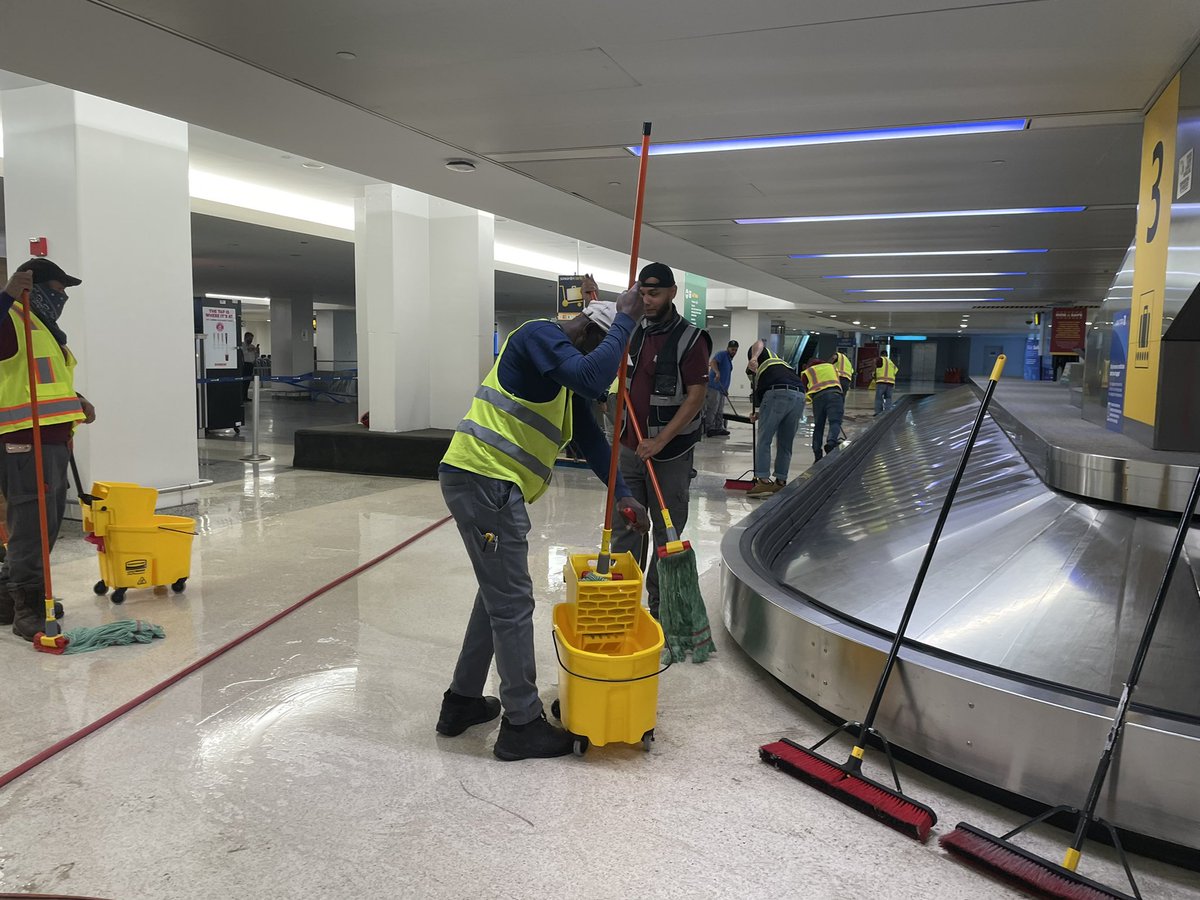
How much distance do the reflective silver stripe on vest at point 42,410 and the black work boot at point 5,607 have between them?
0.84 m

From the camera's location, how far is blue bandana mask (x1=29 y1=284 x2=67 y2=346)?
3.88 metres

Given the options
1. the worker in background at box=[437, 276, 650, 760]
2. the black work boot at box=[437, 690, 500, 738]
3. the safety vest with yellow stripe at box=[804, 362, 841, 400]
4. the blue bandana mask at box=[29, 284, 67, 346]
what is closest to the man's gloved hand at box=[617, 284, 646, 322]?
the worker in background at box=[437, 276, 650, 760]

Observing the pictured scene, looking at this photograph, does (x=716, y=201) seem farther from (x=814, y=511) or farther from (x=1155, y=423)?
(x=1155, y=423)

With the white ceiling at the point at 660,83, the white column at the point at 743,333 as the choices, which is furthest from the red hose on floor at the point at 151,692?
the white column at the point at 743,333

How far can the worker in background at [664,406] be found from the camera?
3.96m

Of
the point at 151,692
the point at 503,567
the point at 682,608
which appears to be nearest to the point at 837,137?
the point at 682,608

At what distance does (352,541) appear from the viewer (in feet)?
19.5

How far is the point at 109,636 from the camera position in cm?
373

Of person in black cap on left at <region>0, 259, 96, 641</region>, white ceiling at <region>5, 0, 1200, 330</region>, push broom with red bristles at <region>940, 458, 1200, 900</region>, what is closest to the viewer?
push broom with red bristles at <region>940, 458, 1200, 900</region>

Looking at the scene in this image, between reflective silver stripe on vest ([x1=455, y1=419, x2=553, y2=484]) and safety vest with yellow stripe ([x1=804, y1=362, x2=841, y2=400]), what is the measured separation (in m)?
7.89

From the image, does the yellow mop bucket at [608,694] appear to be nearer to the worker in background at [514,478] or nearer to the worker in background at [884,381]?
the worker in background at [514,478]

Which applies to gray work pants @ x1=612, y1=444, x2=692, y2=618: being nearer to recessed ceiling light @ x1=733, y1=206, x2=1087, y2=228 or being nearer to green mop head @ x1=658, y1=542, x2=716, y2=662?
green mop head @ x1=658, y1=542, x2=716, y2=662

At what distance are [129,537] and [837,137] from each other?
467 cm

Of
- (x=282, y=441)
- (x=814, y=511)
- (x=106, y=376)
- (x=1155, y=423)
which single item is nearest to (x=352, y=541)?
(x=106, y=376)
